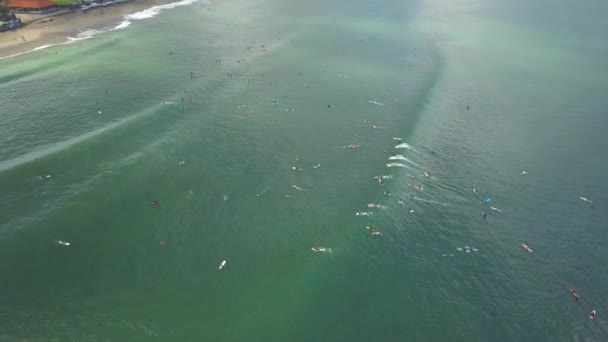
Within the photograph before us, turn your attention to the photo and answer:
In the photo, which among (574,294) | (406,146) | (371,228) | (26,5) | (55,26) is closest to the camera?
(574,294)

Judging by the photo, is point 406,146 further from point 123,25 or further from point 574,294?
point 123,25

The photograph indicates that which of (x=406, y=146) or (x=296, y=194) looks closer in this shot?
(x=296, y=194)

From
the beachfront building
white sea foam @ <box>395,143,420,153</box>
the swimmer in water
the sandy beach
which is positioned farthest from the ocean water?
the beachfront building

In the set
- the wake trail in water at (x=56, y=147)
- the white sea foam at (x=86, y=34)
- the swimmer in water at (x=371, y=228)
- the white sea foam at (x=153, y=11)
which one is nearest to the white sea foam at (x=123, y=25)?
the white sea foam at (x=153, y=11)

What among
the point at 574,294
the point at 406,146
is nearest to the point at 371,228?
the point at 406,146

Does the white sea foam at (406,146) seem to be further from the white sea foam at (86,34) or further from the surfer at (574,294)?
the white sea foam at (86,34)

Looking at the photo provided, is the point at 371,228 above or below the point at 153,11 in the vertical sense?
below

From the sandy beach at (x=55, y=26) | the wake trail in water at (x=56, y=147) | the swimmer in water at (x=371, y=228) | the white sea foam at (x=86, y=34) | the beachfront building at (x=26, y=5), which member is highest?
the beachfront building at (x=26, y=5)
